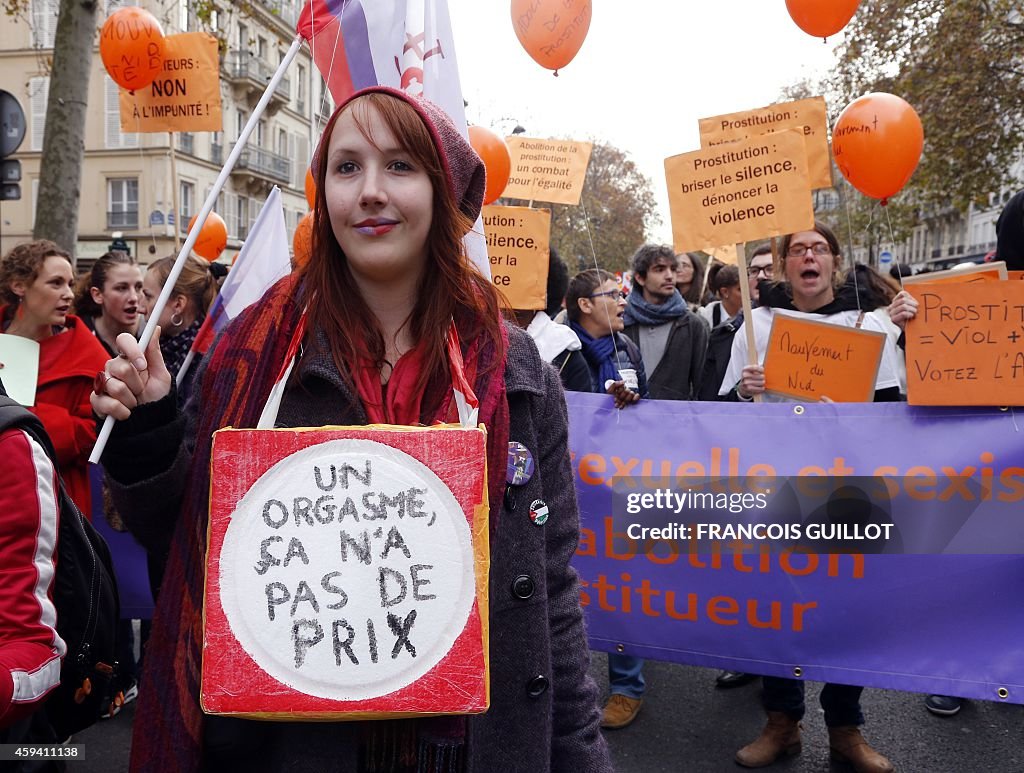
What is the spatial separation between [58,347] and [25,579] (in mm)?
2399

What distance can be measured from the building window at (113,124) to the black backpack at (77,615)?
3504 cm

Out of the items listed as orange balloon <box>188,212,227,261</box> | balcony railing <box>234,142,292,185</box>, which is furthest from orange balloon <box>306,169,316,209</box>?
balcony railing <box>234,142,292,185</box>

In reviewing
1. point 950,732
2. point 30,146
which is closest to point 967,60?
point 950,732

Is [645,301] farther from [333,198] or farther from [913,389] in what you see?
[333,198]

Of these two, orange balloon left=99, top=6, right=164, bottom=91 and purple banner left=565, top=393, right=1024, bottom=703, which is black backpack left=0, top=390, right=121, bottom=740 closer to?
purple banner left=565, top=393, right=1024, bottom=703

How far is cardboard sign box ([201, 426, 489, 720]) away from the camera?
132 centimetres

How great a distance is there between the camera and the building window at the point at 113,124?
33.5 meters

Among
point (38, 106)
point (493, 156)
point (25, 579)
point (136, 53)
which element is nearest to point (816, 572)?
point (25, 579)

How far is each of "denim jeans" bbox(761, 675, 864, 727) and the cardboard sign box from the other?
2.75 meters

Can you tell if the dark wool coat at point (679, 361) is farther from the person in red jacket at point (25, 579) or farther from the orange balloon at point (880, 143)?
the person in red jacket at point (25, 579)

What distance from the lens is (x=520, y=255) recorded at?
197 inches

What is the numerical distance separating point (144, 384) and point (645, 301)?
487 centimetres

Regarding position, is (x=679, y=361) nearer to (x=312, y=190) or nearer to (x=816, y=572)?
(x=816, y=572)

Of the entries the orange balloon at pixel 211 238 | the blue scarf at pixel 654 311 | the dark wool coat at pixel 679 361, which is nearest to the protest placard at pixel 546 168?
the blue scarf at pixel 654 311
